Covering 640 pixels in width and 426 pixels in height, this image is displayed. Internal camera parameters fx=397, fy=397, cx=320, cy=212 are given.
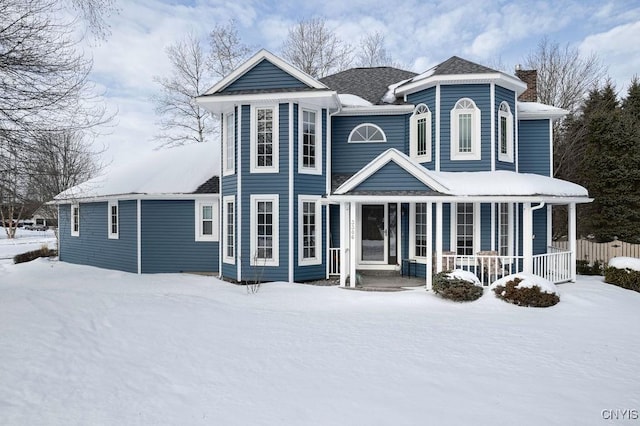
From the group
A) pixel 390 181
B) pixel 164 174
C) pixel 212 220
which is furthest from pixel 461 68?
pixel 164 174

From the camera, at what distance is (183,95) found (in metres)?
27.9

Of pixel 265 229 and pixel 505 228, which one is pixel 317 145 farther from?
pixel 505 228

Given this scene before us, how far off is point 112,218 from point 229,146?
634cm

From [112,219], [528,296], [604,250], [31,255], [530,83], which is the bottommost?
[31,255]

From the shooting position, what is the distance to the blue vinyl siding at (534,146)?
14.3m

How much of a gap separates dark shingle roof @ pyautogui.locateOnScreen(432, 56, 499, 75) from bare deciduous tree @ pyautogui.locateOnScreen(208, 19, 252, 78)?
18623 mm

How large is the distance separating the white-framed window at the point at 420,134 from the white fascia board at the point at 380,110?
0.31 metres

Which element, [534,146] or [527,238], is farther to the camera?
[534,146]

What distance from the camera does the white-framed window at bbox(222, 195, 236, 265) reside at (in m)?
13.0

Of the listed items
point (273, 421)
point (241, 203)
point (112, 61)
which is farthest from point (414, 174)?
point (112, 61)

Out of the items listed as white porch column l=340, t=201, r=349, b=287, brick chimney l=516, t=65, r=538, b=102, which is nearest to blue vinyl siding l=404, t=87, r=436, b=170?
white porch column l=340, t=201, r=349, b=287

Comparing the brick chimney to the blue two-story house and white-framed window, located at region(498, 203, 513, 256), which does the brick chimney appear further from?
white-framed window, located at region(498, 203, 513, 256)

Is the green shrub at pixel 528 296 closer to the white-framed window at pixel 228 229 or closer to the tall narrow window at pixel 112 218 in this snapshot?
the white-framed window at pixel 228 229

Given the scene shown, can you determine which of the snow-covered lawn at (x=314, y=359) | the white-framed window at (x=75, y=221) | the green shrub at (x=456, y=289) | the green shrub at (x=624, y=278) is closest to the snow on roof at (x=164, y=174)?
the white-framed window at (x=75, y=221)
